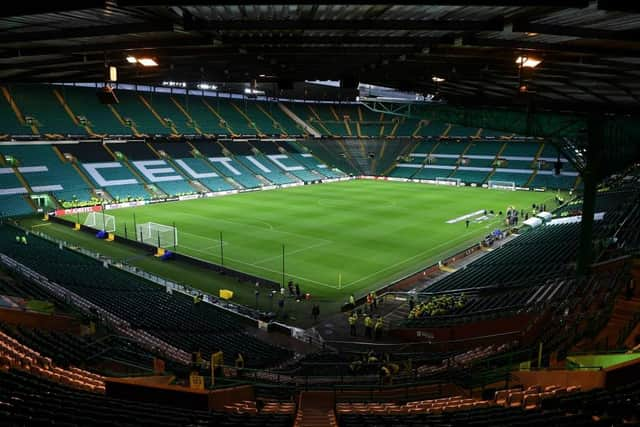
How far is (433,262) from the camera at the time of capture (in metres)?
32.3

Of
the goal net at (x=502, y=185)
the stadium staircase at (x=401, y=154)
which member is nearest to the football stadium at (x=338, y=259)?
the goal net at (x=502, y=185)

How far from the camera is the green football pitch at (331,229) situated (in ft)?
102

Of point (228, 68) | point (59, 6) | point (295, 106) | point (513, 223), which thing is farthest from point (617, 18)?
point (295, 106)

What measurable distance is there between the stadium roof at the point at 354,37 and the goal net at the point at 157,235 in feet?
55.8

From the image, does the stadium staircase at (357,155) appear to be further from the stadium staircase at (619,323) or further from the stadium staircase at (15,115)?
the stadium staircase at (619,323)

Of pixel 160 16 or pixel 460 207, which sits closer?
pixel 160 16

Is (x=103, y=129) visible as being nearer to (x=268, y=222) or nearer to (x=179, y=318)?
(x=268, y=222)

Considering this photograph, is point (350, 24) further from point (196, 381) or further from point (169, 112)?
point (169, 112)

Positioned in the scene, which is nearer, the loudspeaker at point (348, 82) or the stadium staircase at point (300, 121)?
the loudspeaker at point (348, 82)

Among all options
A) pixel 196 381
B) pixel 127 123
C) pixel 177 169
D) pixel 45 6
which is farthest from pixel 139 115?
pixel 196 381

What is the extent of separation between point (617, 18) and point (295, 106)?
89824mm

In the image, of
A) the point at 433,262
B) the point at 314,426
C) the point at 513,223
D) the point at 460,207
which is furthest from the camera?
the point at 460,207

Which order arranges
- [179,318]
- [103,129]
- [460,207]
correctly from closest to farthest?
[179,318], [460,207], [103,129]

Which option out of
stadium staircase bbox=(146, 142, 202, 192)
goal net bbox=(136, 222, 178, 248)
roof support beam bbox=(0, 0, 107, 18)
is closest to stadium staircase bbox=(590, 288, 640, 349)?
roof support beam bbox=(0, 0, 107, 18)
